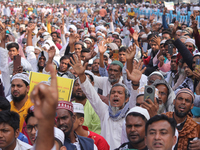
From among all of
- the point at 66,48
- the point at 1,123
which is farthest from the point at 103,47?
the point at 1,123

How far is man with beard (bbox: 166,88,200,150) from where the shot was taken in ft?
8.70

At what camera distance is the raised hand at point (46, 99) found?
1194 millimetres

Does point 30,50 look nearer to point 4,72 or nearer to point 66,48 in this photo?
point 66,48

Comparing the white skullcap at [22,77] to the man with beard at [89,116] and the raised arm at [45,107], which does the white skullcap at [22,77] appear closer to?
the man with beard at [89,116]

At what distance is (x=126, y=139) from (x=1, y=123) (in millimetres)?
1108

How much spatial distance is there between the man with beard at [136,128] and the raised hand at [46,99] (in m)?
1.32

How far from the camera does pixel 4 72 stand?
14.6 ft

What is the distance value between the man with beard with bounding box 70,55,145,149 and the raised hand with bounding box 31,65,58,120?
194 centimetres

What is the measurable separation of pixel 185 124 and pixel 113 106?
30.4 inches

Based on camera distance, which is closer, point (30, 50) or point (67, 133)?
point (67, 133)

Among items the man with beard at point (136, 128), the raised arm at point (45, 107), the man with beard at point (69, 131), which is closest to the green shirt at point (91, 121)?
the man with beard at point (69, 131)

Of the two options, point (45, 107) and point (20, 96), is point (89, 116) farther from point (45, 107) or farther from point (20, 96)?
point (45, 107)

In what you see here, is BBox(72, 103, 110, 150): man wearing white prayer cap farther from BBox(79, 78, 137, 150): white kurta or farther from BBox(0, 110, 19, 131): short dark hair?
BBox(0, 110, 19, 131): short dark hair

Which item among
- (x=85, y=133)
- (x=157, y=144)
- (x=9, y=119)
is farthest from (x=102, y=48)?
(x=157, y=144)
